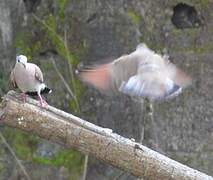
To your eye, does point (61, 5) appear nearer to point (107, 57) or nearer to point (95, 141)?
point (107, 57)

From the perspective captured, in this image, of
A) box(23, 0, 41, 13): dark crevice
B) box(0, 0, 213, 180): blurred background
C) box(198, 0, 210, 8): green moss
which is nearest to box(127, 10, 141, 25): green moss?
box(0, 0, 213, 180): blurred background

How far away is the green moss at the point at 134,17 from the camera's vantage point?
5848 mm

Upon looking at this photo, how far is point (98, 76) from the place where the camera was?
402 cm

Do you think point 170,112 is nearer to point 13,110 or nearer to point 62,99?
point 62,99

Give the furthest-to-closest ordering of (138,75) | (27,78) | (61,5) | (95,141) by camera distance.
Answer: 1. (61,5)
2. (27,78)
3. (138,75)
4. (95,141)

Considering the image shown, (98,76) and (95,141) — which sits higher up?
(98,76)

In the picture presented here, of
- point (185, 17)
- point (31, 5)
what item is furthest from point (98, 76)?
point (31, 5)

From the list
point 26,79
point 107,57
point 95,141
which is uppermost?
point 107,57

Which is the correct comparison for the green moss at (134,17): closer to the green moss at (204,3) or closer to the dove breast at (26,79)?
the green moss at (204,3)

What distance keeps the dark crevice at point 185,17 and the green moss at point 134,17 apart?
0.90 feet

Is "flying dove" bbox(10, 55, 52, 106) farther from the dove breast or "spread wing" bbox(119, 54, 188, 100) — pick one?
"spread wing" bbox(119, 54, 188, 100)

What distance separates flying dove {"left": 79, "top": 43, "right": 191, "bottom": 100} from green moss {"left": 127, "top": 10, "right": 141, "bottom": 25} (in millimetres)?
1728

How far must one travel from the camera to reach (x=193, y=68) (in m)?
5.84

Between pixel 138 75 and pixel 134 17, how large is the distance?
1916mm
